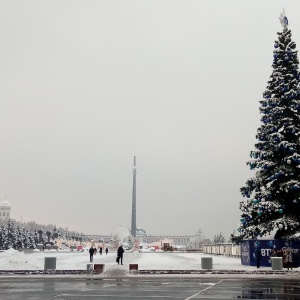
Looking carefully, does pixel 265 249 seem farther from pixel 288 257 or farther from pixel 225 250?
pixel 225 250

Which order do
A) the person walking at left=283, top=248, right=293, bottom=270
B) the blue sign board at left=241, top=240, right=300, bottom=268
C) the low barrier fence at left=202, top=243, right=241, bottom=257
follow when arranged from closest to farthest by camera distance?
the person walking at left=283, top=248, right=293, bottom=270 < the blue sign board at left=241, top=240, right=300, bottom=268 < the low barrier fence at left=202, top=243, right=241, bottom=257

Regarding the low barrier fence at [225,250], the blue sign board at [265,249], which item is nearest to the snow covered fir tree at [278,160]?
the blue sign board at [265,249]

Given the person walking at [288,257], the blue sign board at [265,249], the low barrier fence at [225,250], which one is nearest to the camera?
the person walking at [288,257]

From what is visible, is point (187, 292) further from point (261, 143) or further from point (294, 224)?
point (261, 143)

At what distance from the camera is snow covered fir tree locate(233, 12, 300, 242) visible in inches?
1496

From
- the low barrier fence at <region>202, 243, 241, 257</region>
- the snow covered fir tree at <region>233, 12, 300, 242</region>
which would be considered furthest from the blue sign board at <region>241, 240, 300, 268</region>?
the low barrier fence at <region>202, 243, 241, 257</region>

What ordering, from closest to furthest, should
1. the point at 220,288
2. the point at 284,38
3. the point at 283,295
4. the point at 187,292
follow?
the point at 283,295
the point at 187,292
the point at 220,288
the point at 284,38

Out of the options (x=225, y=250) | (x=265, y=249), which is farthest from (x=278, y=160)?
(x=225, y=250)

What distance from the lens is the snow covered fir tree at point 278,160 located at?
125 ft

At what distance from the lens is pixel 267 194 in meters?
39.0

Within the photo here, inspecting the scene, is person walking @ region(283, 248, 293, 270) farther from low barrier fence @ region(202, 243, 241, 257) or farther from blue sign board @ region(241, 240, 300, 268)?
low barrier fence @ region(202, 243, 241, 257)

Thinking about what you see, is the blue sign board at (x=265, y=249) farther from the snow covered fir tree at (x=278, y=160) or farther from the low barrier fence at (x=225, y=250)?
the low barrier fence at (x=225, y=250)

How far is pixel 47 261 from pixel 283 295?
21729mm

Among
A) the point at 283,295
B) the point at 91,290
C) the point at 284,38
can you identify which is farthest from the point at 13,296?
the point at 284,38
